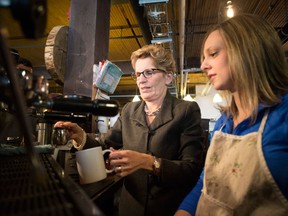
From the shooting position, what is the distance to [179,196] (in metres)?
1.38

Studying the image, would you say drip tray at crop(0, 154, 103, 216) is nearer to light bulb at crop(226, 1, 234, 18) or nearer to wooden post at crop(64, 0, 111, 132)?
wooden post at crop(64, 0, 111, 132)

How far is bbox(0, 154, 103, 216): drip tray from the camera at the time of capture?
0.37 m

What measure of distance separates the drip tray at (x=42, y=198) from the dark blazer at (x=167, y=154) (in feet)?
2.57

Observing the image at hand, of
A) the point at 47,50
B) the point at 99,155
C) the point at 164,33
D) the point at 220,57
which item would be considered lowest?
the point at 99,155

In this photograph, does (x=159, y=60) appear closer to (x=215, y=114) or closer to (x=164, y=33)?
(x=164, y=33)

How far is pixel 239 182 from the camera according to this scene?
97 cm

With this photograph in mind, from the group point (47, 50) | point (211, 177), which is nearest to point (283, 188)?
point (211, 177)

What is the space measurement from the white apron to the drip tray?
2.44 feet

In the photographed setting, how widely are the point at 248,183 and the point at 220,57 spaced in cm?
59

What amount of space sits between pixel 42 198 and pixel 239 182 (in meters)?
0.82

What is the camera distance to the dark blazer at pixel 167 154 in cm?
133

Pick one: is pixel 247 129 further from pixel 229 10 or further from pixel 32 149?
pixel 229 10

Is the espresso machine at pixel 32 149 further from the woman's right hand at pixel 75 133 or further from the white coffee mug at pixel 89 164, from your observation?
the woman's right hand at pixel 75 133

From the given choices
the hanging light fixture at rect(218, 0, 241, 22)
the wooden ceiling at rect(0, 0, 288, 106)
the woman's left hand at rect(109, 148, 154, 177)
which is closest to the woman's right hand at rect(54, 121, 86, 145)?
the woman's left hand at rect(109, 148, 154, 177)
